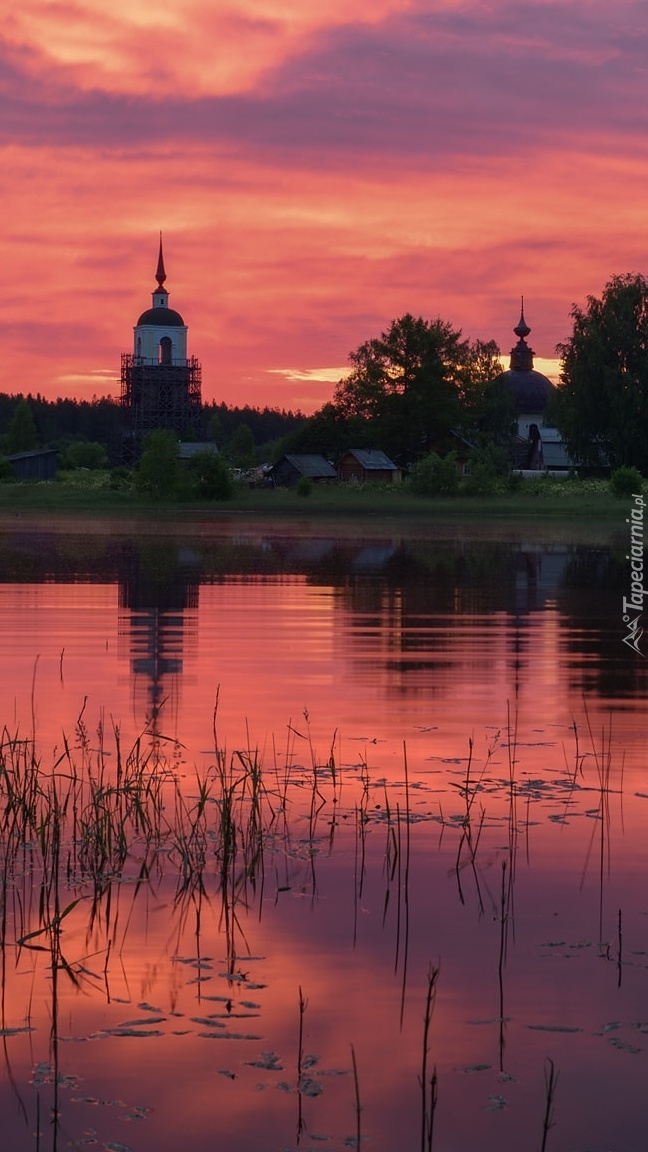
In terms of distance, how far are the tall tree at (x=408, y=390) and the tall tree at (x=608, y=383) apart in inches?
756

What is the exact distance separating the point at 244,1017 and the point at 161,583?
3386cm

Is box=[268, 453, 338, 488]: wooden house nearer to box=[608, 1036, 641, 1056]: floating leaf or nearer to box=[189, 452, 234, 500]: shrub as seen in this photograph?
box=[189, 452, 234, 500]: shrub

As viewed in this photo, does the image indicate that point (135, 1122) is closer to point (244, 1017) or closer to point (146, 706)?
point (244, 1017)

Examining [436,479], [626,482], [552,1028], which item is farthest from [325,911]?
[436,479]

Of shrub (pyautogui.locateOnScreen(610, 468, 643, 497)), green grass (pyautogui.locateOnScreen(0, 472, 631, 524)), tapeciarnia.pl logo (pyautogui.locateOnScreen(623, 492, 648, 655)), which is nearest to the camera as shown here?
tapeciarnia.pl logo (pyautogui.locateOnScreen(623, 492, 648, 655))

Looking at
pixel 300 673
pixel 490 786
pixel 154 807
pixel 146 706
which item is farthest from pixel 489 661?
pixel 154 807

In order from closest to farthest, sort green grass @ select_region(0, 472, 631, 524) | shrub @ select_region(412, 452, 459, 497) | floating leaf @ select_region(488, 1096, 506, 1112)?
1. floating leaf @ select_region(488, 1096, 506, 1112)
2. green grass @ select_region(0, 472, 631, 524)
3. shrub @ select_region(412, 452, 459, 497)

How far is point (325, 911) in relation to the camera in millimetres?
10352

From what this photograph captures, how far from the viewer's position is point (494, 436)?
154 metres

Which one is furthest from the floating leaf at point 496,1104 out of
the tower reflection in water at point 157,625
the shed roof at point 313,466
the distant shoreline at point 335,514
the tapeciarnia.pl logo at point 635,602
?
the shed roof at point 313,466

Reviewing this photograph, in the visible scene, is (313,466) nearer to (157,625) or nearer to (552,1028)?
(157,625)

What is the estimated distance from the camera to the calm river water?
7.41m

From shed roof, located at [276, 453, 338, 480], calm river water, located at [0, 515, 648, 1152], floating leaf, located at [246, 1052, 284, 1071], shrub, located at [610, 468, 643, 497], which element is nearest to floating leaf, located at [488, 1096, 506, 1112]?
calm river water, located at [0, 515, 648, 1152]

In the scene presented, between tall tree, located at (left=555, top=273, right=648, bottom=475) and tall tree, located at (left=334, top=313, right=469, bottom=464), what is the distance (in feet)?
63.0
